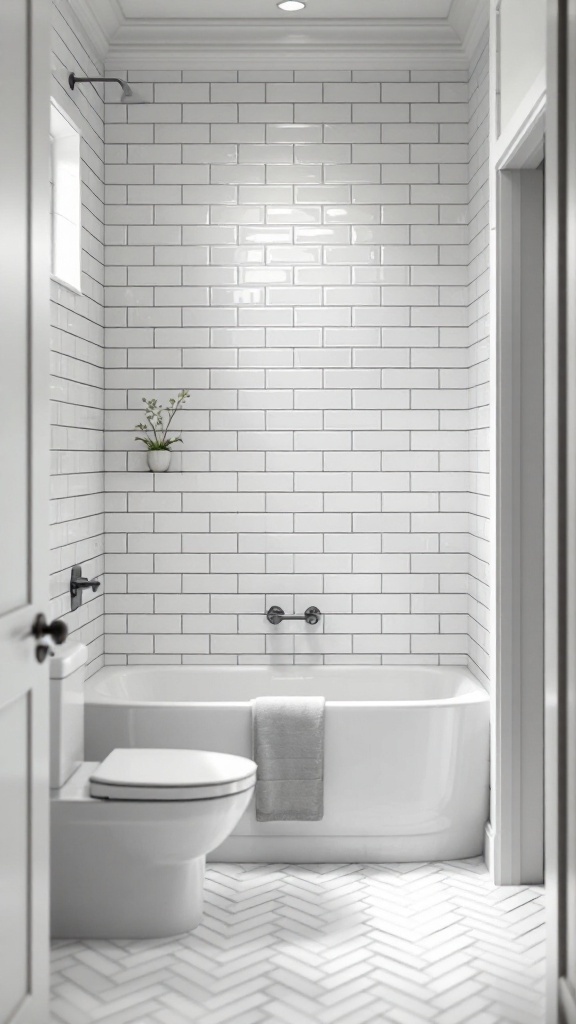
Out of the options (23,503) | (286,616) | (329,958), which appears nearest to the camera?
(23,503)

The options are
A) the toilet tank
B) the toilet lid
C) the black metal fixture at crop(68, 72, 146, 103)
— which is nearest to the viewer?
the toilet lid

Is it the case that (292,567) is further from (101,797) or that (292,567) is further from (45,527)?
(45,527)

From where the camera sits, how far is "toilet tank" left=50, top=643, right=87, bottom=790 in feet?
9.81

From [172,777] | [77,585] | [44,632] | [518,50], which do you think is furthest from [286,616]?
[518,50]

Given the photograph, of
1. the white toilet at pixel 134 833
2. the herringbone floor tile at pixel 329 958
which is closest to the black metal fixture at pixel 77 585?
the white toilet at pixel 134 833

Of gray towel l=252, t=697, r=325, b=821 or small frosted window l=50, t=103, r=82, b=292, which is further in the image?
small frosted window l=50, t=103, r=82, b=292

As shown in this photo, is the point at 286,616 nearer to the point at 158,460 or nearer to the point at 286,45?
the point at 158,460

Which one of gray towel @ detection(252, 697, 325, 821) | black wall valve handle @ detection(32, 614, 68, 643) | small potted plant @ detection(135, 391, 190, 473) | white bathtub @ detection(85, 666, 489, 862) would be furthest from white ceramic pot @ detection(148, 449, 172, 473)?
black wall valve handle @ detection(32, 614, 68, 643)

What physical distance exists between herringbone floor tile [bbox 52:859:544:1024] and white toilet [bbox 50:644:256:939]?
8cm

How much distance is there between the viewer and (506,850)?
3.30 m

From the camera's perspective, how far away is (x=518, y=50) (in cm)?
294

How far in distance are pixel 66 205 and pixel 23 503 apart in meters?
2.18

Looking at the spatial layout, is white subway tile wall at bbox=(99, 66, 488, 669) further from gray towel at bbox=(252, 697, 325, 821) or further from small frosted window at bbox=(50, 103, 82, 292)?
gray towel at bbox=(252, 697, 325, 821)

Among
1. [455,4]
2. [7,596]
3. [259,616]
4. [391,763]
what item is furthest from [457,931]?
[455,4]
